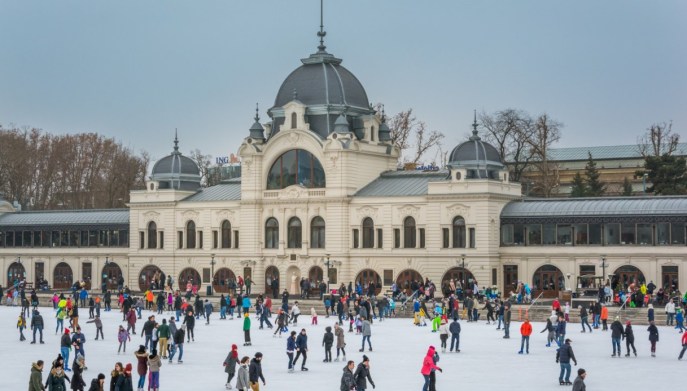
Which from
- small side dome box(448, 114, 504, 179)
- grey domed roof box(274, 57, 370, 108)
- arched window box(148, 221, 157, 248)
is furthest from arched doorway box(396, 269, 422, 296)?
arched window box(148, 221, 157, 248)

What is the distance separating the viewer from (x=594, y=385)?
37531 mm

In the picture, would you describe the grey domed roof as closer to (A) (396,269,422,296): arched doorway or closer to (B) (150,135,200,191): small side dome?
(B) (150,135,200,191): small side dome

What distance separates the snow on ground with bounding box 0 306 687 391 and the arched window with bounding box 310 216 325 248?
24.3 metres

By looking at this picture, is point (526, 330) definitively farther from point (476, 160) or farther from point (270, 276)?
point (270, 276)

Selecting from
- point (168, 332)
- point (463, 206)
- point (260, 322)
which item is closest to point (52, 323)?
point (260, 322)

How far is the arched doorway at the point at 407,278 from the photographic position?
259 feet

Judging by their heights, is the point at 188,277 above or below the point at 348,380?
above

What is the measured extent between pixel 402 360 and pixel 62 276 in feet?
184

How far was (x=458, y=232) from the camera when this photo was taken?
7825 centimetres

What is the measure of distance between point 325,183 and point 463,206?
33.5 ft

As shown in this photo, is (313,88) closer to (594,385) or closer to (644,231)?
(644,231)

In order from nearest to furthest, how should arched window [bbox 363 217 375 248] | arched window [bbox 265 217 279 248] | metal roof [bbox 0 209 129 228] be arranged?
1. arched window [bbox 363 217 375 248]
2. arched window [bbox 265 217 279 248]
3. metal roof [bbox 0 209 129 228]

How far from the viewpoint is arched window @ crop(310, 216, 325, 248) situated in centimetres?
8369

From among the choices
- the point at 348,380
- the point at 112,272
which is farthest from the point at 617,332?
the point at 112,272
